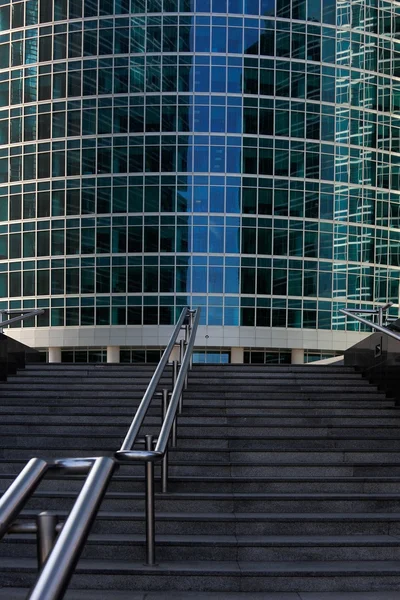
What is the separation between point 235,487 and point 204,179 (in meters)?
38.5

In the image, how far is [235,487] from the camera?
6.86 meters

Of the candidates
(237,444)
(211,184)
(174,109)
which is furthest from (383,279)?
(237,444)

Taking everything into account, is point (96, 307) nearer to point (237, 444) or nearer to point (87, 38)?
point (87, 38)

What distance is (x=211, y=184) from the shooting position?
44.4 m

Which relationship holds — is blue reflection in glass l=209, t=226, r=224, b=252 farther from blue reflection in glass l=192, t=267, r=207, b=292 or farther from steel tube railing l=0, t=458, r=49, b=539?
steel tube railing l=0, t=458, r=49, b=539

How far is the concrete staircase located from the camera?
17.3 feet

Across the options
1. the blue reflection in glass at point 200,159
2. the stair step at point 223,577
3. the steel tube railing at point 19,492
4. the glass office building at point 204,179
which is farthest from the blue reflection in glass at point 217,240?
the steel tube railing at point 19,492

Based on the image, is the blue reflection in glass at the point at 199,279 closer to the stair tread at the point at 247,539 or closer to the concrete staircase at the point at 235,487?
the concrete staircase at the point at 235,487

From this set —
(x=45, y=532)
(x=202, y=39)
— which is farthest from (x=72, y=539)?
(x=202, y=39)

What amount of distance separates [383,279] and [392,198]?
Result: 5.05 m

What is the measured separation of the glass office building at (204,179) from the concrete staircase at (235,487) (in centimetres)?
3388

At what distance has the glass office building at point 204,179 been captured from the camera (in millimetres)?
44312

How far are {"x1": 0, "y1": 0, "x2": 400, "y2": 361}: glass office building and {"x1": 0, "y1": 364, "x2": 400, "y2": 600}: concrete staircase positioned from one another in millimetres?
33876

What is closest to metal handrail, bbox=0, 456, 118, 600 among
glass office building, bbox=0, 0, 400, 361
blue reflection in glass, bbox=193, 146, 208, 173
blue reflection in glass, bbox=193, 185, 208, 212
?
glass office building, bbox=0, 0, 400, 361
